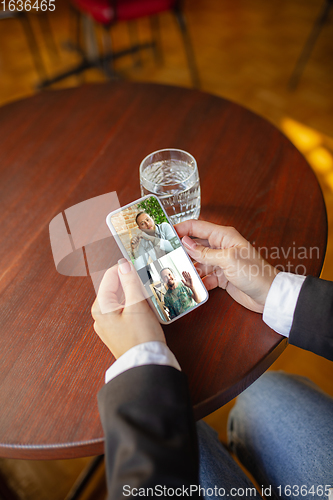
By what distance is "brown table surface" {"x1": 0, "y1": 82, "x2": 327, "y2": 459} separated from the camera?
0.45 metres

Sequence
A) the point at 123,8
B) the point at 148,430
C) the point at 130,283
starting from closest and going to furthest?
the point at 148,430 < the point at 130,283 < the point at 123,8

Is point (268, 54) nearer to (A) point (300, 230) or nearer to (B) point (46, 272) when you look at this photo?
(A) point (300, 230)

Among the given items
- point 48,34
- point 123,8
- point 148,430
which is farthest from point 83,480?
point 48,34

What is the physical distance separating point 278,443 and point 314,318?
0.23m

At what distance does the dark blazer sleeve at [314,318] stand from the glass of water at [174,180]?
22cm

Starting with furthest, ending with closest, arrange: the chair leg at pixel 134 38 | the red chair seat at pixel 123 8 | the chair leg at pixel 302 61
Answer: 1. the chair leg at pixel 134 38
2. the chair leg at pixel 302 61
3. the red chair seat at pixel 123 8

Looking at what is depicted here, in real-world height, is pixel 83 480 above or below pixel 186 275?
below

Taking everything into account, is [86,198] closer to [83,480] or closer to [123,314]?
[123,314]

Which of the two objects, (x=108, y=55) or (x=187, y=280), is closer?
(x=187, y=280)

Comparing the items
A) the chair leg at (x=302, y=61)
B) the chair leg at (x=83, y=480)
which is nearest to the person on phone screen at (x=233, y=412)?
the chair leg at (x=83, y=480)

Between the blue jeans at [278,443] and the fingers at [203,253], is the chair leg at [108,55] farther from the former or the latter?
the blue jeans at [278,443]

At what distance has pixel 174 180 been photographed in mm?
636

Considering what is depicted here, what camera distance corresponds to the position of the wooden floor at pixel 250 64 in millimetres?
1678

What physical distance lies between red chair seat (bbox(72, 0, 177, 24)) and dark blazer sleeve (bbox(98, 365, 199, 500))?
1.67 meters
